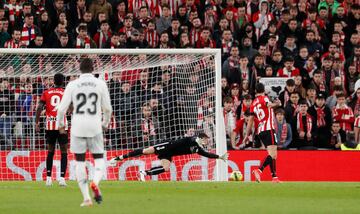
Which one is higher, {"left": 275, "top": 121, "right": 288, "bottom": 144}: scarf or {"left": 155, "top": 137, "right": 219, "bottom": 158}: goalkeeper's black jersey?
{"left": 275, "top": 121, "right": 288, "bottom": 144}: scarf

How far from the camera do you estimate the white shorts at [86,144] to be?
53.0 feet

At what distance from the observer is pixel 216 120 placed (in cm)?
2470

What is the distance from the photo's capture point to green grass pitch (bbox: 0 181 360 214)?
1573 cm

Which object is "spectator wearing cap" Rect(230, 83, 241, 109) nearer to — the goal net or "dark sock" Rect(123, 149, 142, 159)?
the goal net

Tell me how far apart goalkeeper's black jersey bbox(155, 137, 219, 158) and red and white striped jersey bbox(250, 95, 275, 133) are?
123 cm

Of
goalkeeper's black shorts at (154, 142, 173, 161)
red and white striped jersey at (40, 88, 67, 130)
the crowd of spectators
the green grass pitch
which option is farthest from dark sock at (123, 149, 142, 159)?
red and white striped jersey at (40, 88, 67, 130)

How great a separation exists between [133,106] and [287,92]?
3.81 m

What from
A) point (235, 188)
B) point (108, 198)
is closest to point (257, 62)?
point (235, 188)

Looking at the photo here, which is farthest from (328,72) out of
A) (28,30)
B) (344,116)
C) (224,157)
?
(28,30)

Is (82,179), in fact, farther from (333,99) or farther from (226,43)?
(226,43)

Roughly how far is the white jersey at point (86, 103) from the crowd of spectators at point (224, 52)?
8.60 m

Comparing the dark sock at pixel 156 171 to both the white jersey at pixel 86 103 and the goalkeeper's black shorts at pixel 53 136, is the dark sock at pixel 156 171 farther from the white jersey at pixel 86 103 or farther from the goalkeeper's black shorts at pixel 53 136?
the white jersey at pixel 86 103

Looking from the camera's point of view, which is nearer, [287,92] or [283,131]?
[283,131]

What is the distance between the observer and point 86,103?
16.1m
